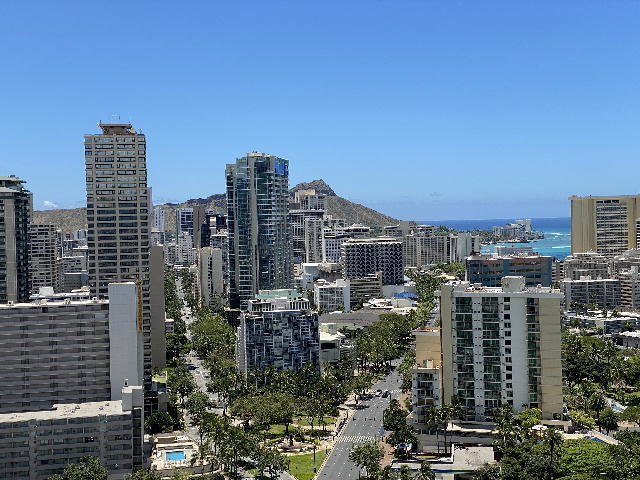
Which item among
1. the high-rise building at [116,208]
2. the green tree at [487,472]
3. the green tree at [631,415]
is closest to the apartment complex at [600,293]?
the green tree at [631,415]

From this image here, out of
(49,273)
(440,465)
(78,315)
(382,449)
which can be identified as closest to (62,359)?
(78,315)

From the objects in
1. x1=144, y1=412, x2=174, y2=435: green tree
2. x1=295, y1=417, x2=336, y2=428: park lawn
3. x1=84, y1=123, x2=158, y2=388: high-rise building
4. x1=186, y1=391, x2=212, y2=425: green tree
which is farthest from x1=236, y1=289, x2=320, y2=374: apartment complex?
x1=144, y1=412, x2=174, y2=435: green tree

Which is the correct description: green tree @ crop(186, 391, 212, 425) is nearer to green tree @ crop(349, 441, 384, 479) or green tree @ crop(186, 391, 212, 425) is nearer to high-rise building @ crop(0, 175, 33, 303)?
green tree @ crop(349, 441, 384, 479)

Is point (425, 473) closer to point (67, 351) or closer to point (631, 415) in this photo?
point (631, 415)

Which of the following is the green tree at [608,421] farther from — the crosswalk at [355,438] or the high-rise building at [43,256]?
the high-rise building at [43,256]

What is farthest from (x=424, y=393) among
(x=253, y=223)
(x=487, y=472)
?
(x=253, y=223)

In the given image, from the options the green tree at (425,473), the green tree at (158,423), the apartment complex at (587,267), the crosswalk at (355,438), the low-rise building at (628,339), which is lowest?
the crosswalk at (355,438)

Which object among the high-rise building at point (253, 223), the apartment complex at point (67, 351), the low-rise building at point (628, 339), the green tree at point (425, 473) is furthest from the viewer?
the high-rise building at point (253, 223)
